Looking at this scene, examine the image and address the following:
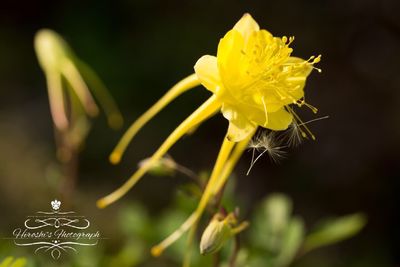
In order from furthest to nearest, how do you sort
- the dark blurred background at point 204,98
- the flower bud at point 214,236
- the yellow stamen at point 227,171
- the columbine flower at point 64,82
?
the dark blurred background at point 204,98, the columbine flower at point 64,82, the yellow stamen at point 227,171, the flower bud at point 214,236

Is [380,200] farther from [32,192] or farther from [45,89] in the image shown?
[45,89]

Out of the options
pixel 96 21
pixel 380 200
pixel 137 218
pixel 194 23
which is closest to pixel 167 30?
pixel 194 23

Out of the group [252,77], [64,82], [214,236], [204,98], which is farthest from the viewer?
[204,98]

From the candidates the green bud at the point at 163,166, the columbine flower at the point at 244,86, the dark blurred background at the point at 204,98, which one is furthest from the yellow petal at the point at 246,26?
the dark blurred background at the point at 204,98

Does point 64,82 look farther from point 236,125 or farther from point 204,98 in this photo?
point 204,98

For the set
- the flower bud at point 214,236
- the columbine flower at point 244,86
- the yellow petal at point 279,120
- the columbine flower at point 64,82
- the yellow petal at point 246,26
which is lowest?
the flower bud at point 214,236

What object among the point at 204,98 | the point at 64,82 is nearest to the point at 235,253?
the point at 64,82

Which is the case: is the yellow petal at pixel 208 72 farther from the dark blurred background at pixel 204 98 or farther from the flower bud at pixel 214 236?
the dark blurred background at pixel 204 98
